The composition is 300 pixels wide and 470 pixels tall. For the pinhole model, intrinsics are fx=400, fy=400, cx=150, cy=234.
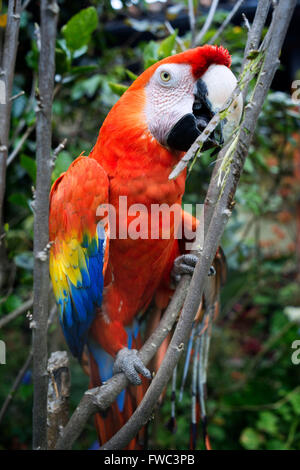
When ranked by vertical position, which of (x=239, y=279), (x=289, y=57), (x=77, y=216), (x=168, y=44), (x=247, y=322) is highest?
(x=289, y=57)

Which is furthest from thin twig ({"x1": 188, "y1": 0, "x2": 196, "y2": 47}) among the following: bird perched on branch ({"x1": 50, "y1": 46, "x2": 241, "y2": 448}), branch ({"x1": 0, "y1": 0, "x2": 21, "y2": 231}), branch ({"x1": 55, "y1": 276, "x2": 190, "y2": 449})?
branch ({"x1": 55, "y1": 276, "x2": 190, "y2": 449})

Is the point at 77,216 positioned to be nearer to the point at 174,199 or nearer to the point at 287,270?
the point at 174,199

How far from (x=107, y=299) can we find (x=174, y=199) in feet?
0.77

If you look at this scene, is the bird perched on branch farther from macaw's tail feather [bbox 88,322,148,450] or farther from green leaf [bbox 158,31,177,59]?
green leaf [bbox 158,31,177,59]

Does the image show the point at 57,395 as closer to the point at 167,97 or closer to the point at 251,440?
the point at 167,97

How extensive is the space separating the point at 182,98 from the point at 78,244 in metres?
0.31

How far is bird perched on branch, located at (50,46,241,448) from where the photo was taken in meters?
0.66

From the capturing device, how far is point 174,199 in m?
0.75

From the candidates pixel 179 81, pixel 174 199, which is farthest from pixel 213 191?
pixel 179 81

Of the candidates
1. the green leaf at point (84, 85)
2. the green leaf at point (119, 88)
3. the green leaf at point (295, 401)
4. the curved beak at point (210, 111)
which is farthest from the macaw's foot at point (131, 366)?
the green leaf at point (295, 401)

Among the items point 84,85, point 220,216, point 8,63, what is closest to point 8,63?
point 8,63

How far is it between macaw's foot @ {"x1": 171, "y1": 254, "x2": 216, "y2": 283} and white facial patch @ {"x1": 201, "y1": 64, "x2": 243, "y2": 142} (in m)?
0.27

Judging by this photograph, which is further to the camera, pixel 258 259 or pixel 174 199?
pixel 258 259

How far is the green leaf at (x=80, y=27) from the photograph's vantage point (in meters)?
0.83
